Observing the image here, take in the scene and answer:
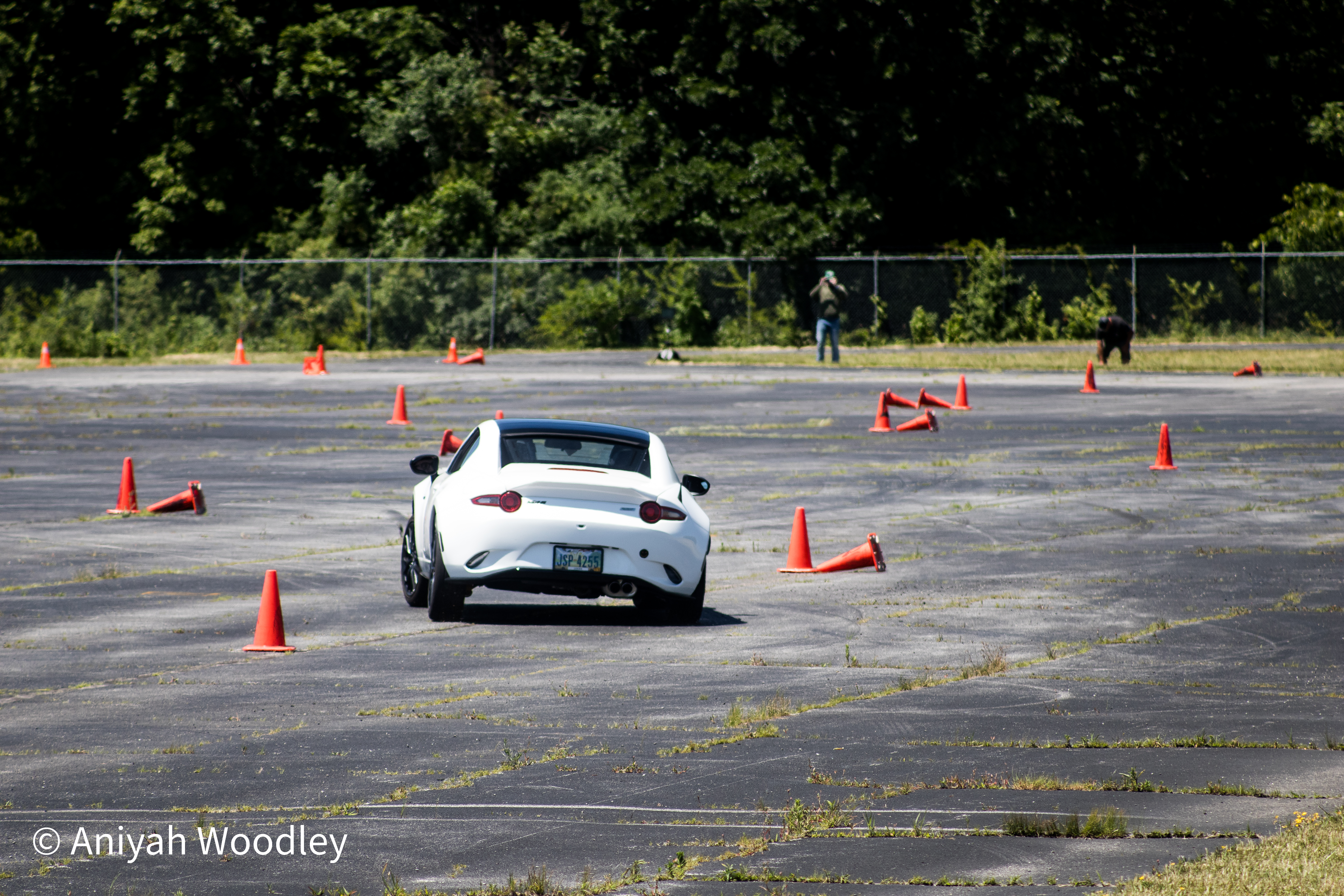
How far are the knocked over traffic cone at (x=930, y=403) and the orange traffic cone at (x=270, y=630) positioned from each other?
1968cm

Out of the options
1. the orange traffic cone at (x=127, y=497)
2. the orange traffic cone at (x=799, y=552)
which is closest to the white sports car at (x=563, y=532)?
the orange traffic cone at (x=799, y=552)

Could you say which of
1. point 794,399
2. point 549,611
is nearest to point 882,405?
point 794,399

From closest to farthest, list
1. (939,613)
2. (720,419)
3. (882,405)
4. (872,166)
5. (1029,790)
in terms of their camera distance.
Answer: (1029,790), (939,613), (882,405), (720,419), (872,166)

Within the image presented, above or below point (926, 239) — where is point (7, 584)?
below

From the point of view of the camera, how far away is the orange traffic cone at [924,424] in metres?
26.9

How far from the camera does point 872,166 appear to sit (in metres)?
54.9

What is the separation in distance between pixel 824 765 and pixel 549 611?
18.3 feet

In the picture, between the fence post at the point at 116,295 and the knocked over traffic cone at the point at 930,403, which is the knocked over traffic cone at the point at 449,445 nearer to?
the knocked over traffic cone at the point at 930,403

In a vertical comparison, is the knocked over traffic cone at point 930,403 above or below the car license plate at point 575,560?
below

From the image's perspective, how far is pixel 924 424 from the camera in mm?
27078

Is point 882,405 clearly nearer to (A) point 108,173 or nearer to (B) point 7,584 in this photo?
(B) point 7,584

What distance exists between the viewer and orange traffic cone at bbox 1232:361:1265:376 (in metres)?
38.6

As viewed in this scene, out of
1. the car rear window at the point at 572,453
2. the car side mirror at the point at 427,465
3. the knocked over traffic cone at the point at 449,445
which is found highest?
the car rear window at the point at 572,453

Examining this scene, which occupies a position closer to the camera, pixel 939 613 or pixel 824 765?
pixel 824 765
